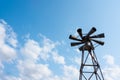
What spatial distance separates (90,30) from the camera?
3656cm

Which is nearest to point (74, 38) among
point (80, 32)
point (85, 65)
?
point (80, 32)

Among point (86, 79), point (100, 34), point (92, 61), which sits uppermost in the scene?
point (100, 34)

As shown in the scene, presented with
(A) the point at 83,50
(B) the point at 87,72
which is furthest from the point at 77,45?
(B) the point at 87,72

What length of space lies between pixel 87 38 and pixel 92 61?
2.74 meters

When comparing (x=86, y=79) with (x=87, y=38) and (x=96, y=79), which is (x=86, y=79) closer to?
(x=96, y=79)

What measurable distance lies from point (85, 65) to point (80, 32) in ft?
12.6

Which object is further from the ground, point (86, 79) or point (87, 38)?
point (87, 38)

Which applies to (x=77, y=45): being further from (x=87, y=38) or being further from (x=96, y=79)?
(x=96, y=79)

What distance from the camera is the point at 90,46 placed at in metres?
37.1

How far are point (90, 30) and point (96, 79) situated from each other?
18.4 feet

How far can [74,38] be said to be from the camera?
36969 mm

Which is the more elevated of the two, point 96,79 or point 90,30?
point 90,30

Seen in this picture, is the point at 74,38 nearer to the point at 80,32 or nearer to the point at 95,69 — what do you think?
the point at 80,32

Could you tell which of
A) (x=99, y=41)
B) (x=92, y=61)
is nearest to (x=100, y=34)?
(x=99, y=41)
